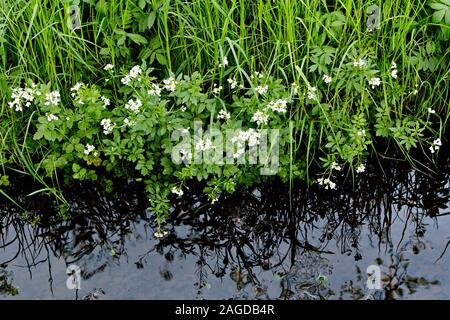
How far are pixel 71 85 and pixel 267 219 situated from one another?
4.71 ft

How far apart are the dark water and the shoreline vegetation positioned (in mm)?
123

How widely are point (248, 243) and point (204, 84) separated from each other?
1.02 meters

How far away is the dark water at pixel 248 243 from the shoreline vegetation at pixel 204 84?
0.40 ft

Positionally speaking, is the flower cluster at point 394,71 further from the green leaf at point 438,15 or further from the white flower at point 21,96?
the white flower at point 21,96

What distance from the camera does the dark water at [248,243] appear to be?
338 cm

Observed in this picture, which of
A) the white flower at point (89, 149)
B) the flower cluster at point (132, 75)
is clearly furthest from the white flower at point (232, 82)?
the white flower at point (89, 149)

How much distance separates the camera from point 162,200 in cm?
381

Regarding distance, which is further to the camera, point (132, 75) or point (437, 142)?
point (437, 142)

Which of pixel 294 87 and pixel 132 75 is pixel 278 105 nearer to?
pixel 294 87

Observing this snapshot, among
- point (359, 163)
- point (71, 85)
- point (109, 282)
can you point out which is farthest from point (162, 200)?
point (359, 163)

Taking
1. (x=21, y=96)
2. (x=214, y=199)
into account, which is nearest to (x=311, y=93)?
(x=214, y=199)

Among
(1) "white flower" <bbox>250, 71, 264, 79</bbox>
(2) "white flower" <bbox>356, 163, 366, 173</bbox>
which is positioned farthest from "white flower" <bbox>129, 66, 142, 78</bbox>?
(2) "white flower" <bbox>356, 163, 366, 173</bbox>

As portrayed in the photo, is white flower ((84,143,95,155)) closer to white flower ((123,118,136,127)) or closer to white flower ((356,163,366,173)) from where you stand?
white flower ((123,118,136,127))

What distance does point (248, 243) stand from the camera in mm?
3654
